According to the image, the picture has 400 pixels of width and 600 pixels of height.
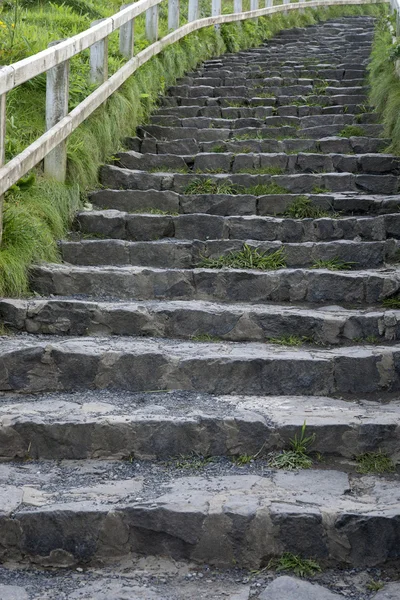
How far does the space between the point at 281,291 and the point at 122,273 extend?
99 cm

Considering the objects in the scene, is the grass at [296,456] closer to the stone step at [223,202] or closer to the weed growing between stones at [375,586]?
the weed growing between stones at [375,586]

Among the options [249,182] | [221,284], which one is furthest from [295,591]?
[249,182]

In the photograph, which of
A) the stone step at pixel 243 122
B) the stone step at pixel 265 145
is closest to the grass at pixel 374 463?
the stone step at pixel 265 145

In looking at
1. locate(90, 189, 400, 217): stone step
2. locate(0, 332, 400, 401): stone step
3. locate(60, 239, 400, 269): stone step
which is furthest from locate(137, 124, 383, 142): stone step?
locate(0, 332, 400, 401): stone step

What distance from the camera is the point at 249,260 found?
5598 mm

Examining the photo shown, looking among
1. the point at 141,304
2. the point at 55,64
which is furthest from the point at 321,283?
the point at 55,64

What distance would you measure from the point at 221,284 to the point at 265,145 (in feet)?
9.45

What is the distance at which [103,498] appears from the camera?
346 centimetres

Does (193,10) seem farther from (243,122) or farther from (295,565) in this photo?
(295,565)

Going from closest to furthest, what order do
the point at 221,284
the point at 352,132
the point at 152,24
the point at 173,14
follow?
the point at 221,284
the point at 352,132
the point at 152,24
the point at 173,14

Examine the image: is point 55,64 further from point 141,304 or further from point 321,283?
point 321,283

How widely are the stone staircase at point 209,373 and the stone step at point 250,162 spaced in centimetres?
2

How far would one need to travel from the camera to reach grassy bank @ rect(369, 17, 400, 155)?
7.67 metres

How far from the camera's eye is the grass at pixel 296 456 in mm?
3787
